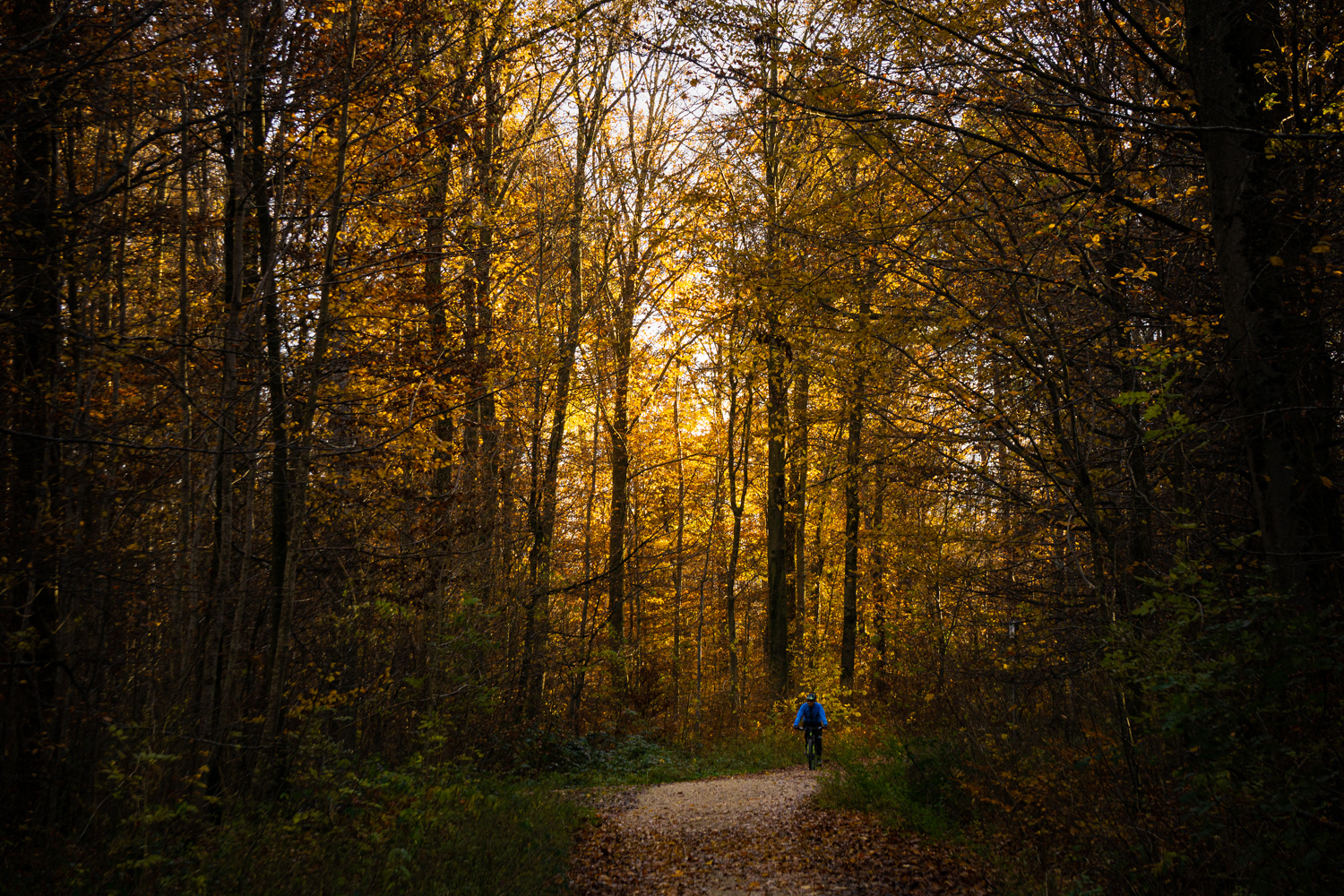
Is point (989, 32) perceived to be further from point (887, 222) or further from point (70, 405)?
point (70, 405)

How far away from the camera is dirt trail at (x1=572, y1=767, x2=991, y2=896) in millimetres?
7055

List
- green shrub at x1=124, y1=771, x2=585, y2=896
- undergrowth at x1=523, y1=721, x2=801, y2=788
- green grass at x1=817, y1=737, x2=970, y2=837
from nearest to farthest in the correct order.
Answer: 1. green shrub at x1=124, y1=771, x2=585, y2=896
2. green grass at x1=817, y1=737, x2=970, y2=837
3. undergrowth at x1=523, y1=721, x2=801, y2=788

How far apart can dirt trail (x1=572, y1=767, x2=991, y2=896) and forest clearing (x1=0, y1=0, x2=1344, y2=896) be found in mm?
88

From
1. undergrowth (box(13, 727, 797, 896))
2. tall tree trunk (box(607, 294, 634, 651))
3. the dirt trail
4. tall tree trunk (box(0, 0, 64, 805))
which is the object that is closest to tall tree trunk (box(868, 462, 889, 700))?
tall tree trunk (box(607, 294, 634, 651))

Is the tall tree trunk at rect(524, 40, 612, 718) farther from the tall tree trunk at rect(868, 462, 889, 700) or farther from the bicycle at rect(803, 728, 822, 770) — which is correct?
the tall tree trunk at rect(868, 462, 889, 700)

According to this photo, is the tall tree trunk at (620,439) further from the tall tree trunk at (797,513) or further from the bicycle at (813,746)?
→ the bicycle at (813,746)

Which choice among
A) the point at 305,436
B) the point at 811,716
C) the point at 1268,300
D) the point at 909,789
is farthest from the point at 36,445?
the point at 811,716

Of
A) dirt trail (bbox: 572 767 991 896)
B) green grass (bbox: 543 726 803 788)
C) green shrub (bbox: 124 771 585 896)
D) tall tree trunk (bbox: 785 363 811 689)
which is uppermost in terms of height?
tall tree trunk (bbox: 785 363 811 689)

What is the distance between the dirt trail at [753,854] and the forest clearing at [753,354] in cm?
9

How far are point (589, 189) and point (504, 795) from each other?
1310 centimetres

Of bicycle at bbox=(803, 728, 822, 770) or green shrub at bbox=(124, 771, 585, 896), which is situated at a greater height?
green shrub at bbox=(124, 771, 585, 896)

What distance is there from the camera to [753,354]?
44.2 ft

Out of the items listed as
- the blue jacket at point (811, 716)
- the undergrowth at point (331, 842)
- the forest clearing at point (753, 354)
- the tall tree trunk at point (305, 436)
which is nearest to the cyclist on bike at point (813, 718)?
the blue jacket at point (811, 716)

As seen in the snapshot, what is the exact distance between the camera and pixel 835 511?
85.9 ft
